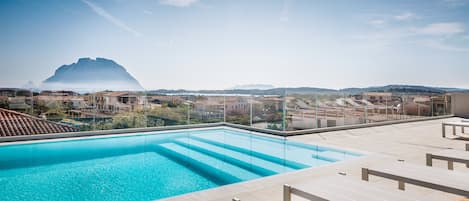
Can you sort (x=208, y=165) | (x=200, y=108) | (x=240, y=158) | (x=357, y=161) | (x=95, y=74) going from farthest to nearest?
(x=95, y=74), (x=200, y=108), (x=240, y=158), (x=208, y=165), (x=357, y=161)

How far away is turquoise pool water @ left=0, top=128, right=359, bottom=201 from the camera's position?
3.60 meters

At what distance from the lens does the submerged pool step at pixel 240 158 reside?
441 centimetres

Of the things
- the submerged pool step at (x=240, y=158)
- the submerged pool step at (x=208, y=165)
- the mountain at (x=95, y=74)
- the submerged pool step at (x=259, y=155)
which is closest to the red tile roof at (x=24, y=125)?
the submerged pool step at (x=208, y=165)

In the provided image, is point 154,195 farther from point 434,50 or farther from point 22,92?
point 434,50

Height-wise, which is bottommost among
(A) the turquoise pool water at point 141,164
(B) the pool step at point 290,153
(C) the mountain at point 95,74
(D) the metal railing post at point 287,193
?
(A) the turquoise pool water at point 141,164

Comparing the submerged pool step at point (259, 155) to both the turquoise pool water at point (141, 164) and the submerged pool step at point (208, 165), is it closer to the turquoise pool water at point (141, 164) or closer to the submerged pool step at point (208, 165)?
the turquoise pool water at point (141, 164)

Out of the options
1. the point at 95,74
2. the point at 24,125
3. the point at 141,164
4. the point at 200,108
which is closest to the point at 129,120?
the point at 200,108

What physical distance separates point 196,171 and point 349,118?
6092 mm

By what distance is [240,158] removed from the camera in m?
5.31

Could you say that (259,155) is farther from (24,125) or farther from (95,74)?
(95,74)

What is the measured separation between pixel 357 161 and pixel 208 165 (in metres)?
2.40

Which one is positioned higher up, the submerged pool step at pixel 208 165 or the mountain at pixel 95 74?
the mountain at pixel 95 74

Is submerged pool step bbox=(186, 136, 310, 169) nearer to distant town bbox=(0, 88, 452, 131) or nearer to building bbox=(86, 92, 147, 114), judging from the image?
distant town bbox=(0, 88, 452, 131)

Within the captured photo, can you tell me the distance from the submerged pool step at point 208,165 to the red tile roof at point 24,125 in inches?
123
